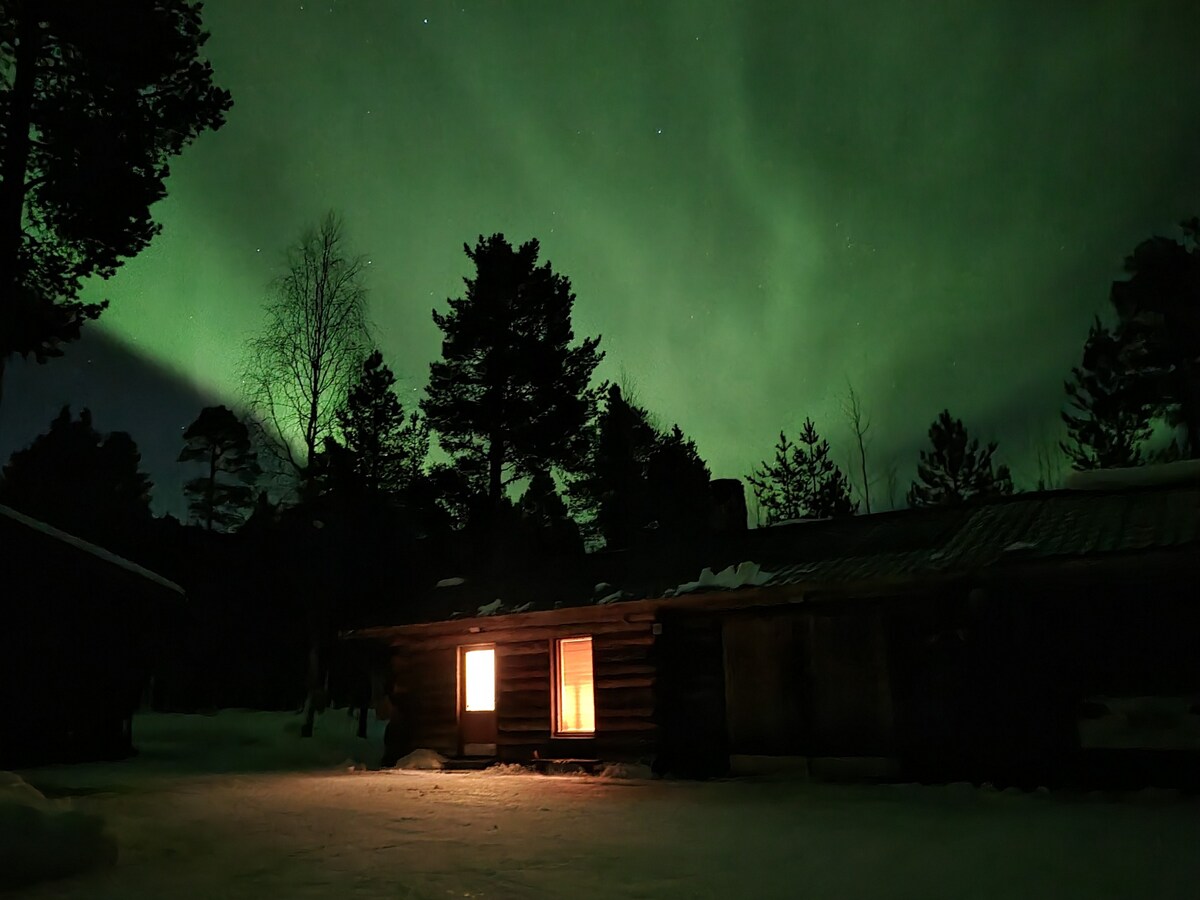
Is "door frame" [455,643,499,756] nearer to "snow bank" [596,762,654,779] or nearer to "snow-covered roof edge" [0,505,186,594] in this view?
"snow bank" [596,762,654,779]

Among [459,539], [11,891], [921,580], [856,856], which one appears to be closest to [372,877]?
[11,891]

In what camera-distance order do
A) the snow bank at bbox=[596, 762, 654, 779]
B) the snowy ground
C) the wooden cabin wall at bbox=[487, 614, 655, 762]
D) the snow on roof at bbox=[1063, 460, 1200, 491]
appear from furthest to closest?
the wooden cabin wall at bbox=[487, 614, 655, 762]
the snow bank at bbox=[596, 762, 654, 779]
the snow on roof at bbox=[1063, 460, 1200, 491]
the snowy ground

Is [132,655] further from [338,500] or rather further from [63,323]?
[338,500]

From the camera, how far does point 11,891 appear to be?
20.5ft

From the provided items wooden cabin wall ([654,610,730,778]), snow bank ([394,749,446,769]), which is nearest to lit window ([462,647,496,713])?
snow bank ([394,749,446,769])

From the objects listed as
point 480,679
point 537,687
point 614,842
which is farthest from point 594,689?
point 614,842

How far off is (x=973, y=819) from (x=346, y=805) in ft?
24.7

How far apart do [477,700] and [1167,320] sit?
86.3 feet

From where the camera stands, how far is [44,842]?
266 inches

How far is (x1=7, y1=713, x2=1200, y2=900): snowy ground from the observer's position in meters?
6.25

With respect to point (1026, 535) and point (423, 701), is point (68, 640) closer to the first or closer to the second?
point (423, 701)

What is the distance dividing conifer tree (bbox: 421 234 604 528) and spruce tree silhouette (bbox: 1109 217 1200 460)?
62.0 feet

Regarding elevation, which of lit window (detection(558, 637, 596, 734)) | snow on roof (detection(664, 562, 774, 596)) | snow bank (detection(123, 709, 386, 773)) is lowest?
snow bank (detection(123, 709, 386, 773))

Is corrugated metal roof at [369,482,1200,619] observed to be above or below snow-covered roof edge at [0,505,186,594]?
below
